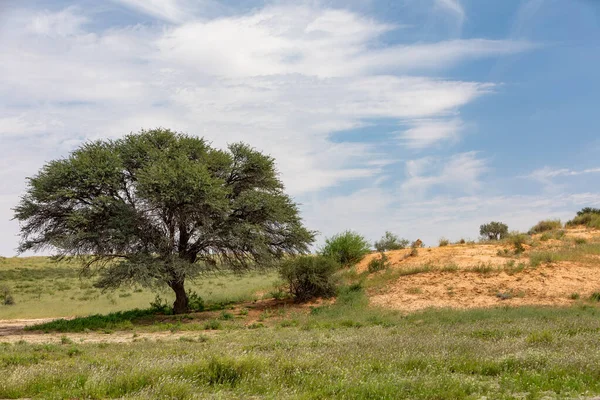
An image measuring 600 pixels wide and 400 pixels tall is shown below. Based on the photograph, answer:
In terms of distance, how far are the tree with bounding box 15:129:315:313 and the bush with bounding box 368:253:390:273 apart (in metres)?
4.72

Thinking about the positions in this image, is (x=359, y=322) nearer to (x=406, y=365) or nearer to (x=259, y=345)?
(x=259, y=345)

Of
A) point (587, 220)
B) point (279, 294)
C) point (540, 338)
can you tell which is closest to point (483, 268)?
point (279, 294)

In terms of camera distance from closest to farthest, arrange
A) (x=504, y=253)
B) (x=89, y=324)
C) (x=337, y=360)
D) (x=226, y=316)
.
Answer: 1. (x=337, y=360)
2. (x=89, y=324)
3. (x=226, y=316)
4. (x=504, y=253)

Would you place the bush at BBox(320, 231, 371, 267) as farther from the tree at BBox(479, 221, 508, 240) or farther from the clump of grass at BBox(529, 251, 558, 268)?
the tree at BBox(479, 221, 508, 240)

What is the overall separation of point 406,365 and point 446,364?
2.51 ft

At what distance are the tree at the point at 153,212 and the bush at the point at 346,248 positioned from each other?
201 inches

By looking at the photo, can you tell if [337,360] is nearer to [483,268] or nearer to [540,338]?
[540,338]

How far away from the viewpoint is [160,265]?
23562 mm

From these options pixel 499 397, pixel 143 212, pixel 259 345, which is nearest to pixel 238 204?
pixel 143 212

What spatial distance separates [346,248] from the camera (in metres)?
31.8

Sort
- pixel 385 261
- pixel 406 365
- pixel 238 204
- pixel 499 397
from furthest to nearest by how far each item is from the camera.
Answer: pixel 385 261
pixel 238 204
pixel 406 365
pixel 499 397

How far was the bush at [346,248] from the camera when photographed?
31750 mm

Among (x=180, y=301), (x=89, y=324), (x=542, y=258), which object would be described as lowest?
(x=89, y=324)

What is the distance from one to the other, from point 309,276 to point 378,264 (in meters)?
4.75
